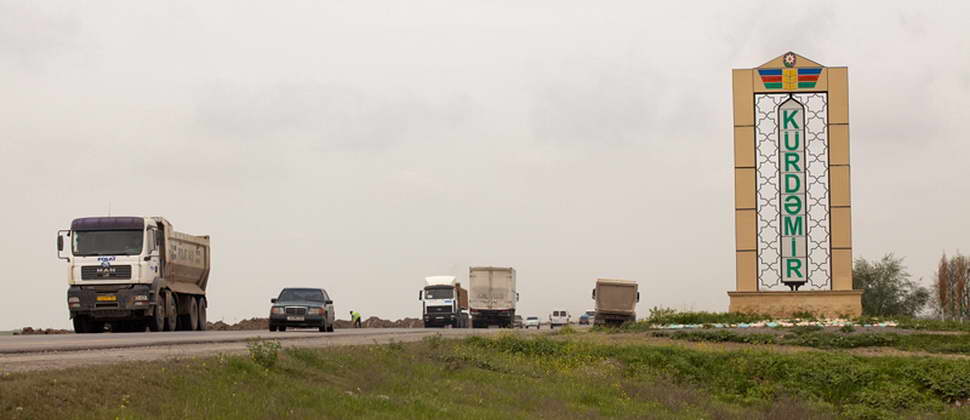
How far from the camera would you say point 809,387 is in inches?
974

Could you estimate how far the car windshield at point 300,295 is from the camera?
44656 mm

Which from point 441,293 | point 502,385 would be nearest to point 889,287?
point 441,293

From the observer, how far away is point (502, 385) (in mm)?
19703

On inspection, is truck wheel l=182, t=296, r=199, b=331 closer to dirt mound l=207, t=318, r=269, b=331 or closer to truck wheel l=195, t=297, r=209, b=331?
truck wheel l=195, t=297, r=209, b=331

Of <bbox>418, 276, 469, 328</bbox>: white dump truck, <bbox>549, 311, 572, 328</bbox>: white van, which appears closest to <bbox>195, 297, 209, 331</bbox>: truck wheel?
<bbox>418, 276, 469, 328</bbox>: white dump truck

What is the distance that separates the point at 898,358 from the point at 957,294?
59.6 m

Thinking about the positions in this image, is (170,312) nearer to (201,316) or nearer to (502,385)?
(201,316)

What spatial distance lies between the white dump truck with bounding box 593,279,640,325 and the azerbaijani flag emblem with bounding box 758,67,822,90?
1570cm

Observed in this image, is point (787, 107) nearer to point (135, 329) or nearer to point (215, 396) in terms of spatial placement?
point (135, 329)

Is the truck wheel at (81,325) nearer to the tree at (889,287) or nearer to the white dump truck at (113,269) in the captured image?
the white dump truck at (113,269)

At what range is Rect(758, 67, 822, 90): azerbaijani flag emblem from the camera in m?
43.7

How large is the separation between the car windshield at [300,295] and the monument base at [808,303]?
17196 mm

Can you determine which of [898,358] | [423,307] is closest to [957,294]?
[423,307]

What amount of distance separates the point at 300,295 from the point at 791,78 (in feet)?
71.8
